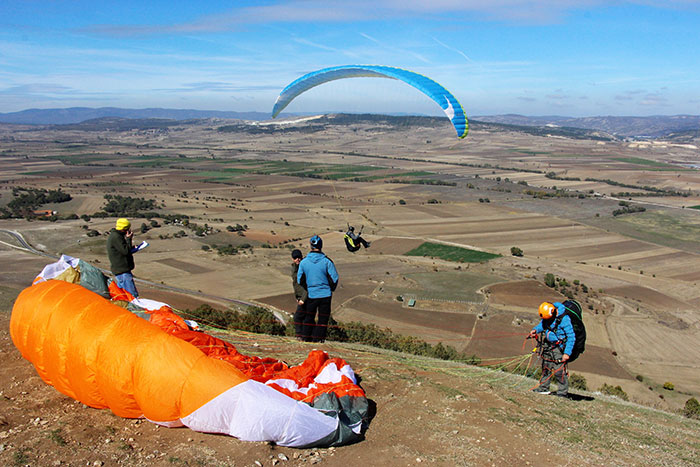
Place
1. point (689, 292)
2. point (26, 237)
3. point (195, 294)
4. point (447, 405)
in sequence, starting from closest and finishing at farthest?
point (447, 405) → point (195, 294) → point (689, 292) → point (26, 237)

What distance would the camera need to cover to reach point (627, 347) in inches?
960

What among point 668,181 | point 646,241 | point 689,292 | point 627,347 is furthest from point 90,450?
point 668,181

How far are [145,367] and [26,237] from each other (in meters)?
46.2

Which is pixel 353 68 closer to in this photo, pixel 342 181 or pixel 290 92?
pixel 290 92

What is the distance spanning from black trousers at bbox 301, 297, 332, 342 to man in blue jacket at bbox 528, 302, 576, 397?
3.63m

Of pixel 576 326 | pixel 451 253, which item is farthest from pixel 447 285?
pixel 576 326

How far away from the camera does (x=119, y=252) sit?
28.7 feet

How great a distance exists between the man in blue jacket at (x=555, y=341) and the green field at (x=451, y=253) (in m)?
33.0

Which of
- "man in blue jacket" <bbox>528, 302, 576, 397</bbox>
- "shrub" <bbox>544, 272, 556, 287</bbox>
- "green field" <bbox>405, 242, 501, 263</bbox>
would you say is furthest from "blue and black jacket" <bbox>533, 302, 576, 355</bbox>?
"green field" <bbox>405, 242, 501, 263</bbox>

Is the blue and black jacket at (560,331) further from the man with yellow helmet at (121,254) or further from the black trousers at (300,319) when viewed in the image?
the man with yellow helmet at (121,254)

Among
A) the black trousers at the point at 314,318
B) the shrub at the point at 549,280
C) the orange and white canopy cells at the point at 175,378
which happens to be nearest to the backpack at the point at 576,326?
the orange and white canopy cells at the point at 175,378

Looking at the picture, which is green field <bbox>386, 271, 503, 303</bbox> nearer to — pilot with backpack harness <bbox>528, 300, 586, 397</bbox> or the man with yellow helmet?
pilot with backpack harness <bbox>528, 300, 586, 397</bbox>

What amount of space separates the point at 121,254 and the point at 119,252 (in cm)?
5

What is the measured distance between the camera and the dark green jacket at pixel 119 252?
8.69 metres
